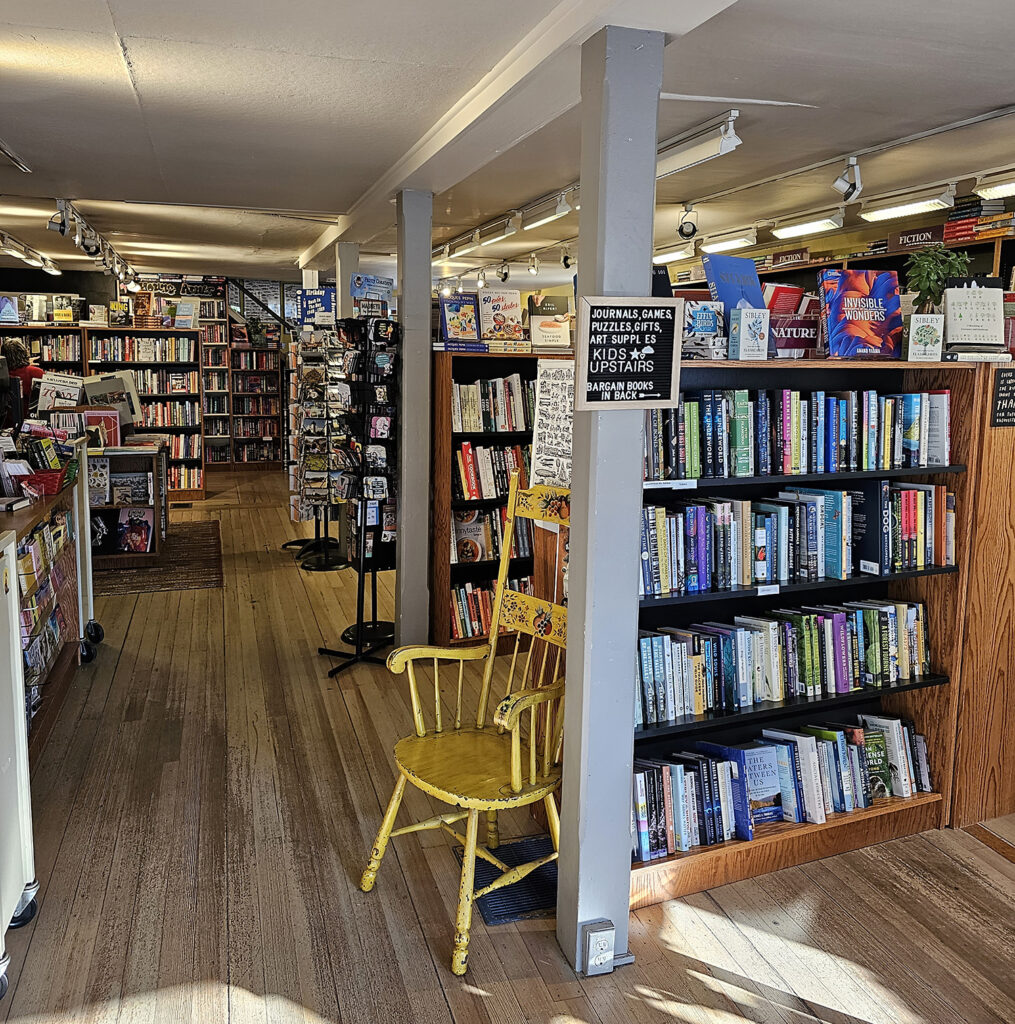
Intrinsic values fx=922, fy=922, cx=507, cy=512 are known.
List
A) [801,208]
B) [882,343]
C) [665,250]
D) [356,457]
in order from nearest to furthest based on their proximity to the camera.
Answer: [882,343], [356,457], [801,208], [665,250]

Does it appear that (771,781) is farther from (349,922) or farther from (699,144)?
(699,144)

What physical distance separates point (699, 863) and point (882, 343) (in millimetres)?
1844

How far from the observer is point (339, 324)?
5523 mm

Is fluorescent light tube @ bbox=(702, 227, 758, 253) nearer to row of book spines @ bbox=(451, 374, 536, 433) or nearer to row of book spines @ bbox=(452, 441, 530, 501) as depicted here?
row of book spines @ bbox=(451, 374, 536, 433)

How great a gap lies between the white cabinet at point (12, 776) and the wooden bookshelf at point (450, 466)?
2.79m

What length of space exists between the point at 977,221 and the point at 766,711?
4.84 metres

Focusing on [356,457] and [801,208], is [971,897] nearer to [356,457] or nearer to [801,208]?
[356,457]

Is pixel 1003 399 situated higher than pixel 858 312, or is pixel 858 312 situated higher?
pixel 858 312

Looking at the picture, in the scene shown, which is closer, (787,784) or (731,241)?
(787,784)

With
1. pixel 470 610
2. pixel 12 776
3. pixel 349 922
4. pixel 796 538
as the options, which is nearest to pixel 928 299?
pixel 796 538

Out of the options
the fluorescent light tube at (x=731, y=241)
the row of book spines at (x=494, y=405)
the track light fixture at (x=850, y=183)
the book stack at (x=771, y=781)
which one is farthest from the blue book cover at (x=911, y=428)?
the fluorescent light tube at (x=731, y=241)

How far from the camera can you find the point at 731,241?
8.44 metres

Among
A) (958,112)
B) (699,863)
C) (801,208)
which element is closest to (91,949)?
(699,863)

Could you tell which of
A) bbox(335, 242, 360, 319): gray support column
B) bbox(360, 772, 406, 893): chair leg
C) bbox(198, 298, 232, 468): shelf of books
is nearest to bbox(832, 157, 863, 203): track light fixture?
bbox(360, 772, 406, 893): chair leg
